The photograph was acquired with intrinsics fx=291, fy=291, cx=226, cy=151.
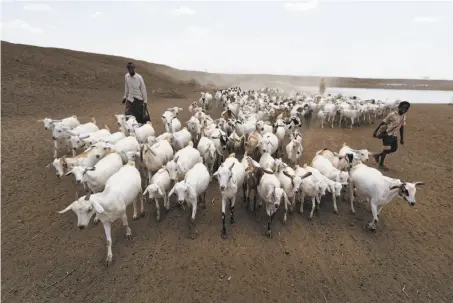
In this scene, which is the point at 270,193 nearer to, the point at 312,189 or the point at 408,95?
the point at 312,189

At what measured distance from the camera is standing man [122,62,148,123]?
9922mm

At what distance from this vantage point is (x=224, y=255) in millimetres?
5945

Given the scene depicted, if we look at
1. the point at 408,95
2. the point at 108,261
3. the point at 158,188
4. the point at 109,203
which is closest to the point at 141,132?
the point at 158,188

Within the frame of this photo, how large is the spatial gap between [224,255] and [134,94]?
6725 millimetres

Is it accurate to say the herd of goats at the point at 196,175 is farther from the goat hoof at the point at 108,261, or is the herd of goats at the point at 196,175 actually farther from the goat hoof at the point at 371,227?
the goat hoof at the point at 108,261

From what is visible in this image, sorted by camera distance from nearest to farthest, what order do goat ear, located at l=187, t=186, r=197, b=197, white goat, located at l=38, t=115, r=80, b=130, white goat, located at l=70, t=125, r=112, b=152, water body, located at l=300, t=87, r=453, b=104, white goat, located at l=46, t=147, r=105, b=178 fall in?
goat ear, located at l=187, t=186, r=197, b=197
white goat, located at l=46, t=147, r=105, b=178
white goat, located at l=70, t=125, r=112, b=152
white goat, located at l=38, t=115, r=80, b=130
water body, located at l=300, t=87, r=453, b=104

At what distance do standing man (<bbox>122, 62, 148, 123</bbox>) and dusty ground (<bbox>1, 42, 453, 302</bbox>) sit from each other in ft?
11.3

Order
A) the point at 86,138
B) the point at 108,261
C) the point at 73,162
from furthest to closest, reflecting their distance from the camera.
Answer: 1. the point at 86,138
2. the point at 73,162
3. the point at 108,261

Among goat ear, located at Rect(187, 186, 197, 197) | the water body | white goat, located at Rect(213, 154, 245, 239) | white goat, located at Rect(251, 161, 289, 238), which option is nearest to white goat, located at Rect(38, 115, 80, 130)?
goat ear, located at Rect(187, 186, 197, 197)

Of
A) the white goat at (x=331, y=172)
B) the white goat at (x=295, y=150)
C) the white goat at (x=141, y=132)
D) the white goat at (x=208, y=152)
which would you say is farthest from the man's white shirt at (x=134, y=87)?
the white goat at (x=331, y=172)

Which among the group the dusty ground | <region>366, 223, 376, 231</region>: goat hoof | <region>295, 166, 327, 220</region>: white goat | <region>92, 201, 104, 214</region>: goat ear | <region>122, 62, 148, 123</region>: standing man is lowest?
the dusty ground

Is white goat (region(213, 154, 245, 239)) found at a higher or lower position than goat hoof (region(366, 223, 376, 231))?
higher

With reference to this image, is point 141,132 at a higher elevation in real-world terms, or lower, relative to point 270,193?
higher

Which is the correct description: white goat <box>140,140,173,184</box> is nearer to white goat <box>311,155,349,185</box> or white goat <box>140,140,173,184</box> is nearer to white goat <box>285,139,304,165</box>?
white goat <box>285,139,304,165</box>
